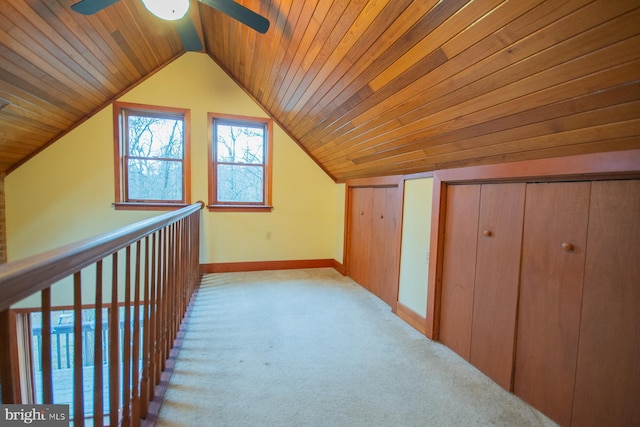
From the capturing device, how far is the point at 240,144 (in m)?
3.48

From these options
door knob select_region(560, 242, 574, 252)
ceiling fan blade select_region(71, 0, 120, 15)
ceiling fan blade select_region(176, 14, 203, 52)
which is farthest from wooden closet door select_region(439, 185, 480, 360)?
ceiling fan blade select_region(71, 0, 120, 15)

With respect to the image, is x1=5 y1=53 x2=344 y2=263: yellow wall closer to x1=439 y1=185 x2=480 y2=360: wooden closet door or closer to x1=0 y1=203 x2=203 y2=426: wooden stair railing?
x1=0 y1=203 x2=203 y2=426: wooden stair railing

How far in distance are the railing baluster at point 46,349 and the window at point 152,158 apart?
2.84 m

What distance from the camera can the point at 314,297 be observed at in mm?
2680

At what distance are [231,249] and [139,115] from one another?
185 cm

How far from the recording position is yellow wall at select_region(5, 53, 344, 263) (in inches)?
114

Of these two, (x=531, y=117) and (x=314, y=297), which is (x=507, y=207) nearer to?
(x=531, y=117)

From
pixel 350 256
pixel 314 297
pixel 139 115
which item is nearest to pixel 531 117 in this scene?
pixel 314 297

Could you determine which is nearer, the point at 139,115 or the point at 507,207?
the point at 507,207

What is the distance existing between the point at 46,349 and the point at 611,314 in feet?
5.83

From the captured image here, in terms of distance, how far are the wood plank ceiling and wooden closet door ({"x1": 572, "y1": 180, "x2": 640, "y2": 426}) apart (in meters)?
0.25

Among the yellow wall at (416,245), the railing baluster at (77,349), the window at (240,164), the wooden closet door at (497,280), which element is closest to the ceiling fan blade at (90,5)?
the railing baluster at (77,349)

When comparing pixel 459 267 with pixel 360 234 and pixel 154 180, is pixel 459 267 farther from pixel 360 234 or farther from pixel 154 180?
pixel 154 180

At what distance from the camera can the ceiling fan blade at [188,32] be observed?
1.84 meters
